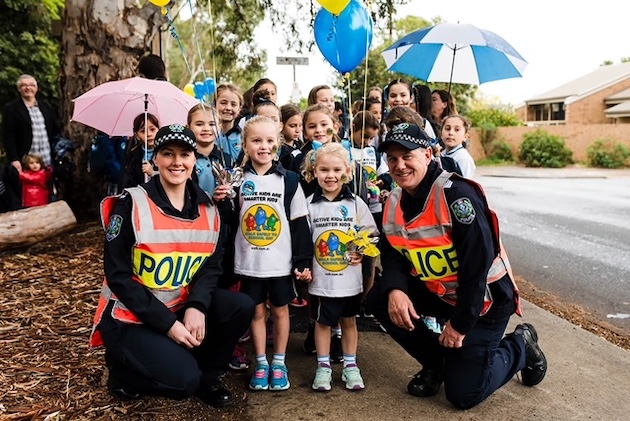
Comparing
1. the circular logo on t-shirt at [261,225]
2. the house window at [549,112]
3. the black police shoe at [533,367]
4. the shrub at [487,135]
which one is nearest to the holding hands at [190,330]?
the circular logo on t-shirt at [261,225]

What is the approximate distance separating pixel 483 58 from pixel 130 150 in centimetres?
385

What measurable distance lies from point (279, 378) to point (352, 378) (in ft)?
1.46

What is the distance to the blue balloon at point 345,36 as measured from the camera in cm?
438

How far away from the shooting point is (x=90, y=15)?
677cm

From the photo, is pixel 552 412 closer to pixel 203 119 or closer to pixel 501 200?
pixel 203 119

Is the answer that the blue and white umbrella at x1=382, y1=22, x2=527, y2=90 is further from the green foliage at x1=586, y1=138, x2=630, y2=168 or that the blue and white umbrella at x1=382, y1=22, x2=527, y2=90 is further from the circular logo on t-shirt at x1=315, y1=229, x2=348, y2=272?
the green foliage at x1=586, y1=138, x2=630, y2=168

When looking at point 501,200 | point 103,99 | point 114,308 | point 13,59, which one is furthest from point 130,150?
point 501,200

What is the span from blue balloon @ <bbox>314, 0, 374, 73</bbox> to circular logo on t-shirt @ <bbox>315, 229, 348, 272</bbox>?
1.44 m

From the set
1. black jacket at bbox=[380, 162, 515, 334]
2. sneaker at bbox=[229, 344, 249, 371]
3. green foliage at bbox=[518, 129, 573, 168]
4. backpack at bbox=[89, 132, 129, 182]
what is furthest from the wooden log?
green foliage at bbox=[518, 129, 573, 168]

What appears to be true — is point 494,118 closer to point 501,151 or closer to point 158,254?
point 501,151

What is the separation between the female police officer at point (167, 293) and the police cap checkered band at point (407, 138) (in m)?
1.11

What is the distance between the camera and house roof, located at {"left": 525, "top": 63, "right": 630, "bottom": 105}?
4067 centimetres

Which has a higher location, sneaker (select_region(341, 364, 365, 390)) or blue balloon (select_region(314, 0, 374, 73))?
blue balloon (select_region(314, 0, 374, 73))

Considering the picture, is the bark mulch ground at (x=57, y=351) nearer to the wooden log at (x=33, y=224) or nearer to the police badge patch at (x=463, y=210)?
the wooden log at (x=33, y=224)
